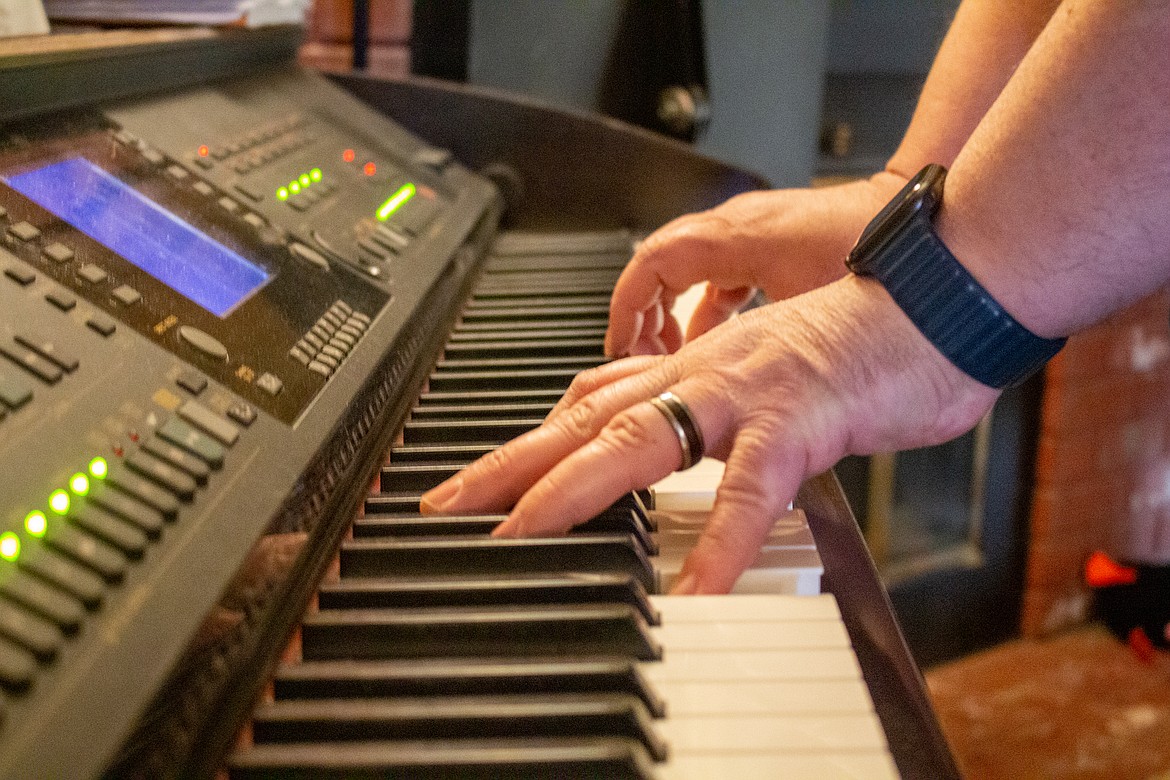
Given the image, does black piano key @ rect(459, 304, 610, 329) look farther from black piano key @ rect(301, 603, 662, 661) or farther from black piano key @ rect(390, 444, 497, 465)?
black piano key @ rect(301, 603, 662, 661)

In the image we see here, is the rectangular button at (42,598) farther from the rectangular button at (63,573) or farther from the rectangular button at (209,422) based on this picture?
the rectangular button at (209,422)

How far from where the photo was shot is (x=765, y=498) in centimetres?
63

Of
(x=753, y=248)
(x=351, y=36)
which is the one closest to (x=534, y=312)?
(x=753, y=248)

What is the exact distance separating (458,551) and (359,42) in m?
1.37

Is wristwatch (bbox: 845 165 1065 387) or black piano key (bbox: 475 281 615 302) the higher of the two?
wristwatch (bbox: 845 165 1065 387)

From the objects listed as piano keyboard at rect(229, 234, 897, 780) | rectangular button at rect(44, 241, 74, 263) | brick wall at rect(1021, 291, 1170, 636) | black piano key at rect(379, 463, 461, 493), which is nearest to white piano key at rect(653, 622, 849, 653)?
piano keyboard at rect(229, 234, 897, 780)

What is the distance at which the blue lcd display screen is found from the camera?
70 centimetres

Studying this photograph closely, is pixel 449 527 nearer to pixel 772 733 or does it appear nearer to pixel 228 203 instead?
pixel 772 733

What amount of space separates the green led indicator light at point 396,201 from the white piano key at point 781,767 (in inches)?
29.0

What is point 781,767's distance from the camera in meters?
0.45

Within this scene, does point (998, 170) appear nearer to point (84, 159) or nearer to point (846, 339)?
point (846, 339)

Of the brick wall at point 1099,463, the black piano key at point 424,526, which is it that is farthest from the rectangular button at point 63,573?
the brick wall at point 1099,463

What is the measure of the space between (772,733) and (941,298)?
0.35 metres

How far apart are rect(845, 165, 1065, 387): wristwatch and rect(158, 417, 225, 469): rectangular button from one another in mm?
464
